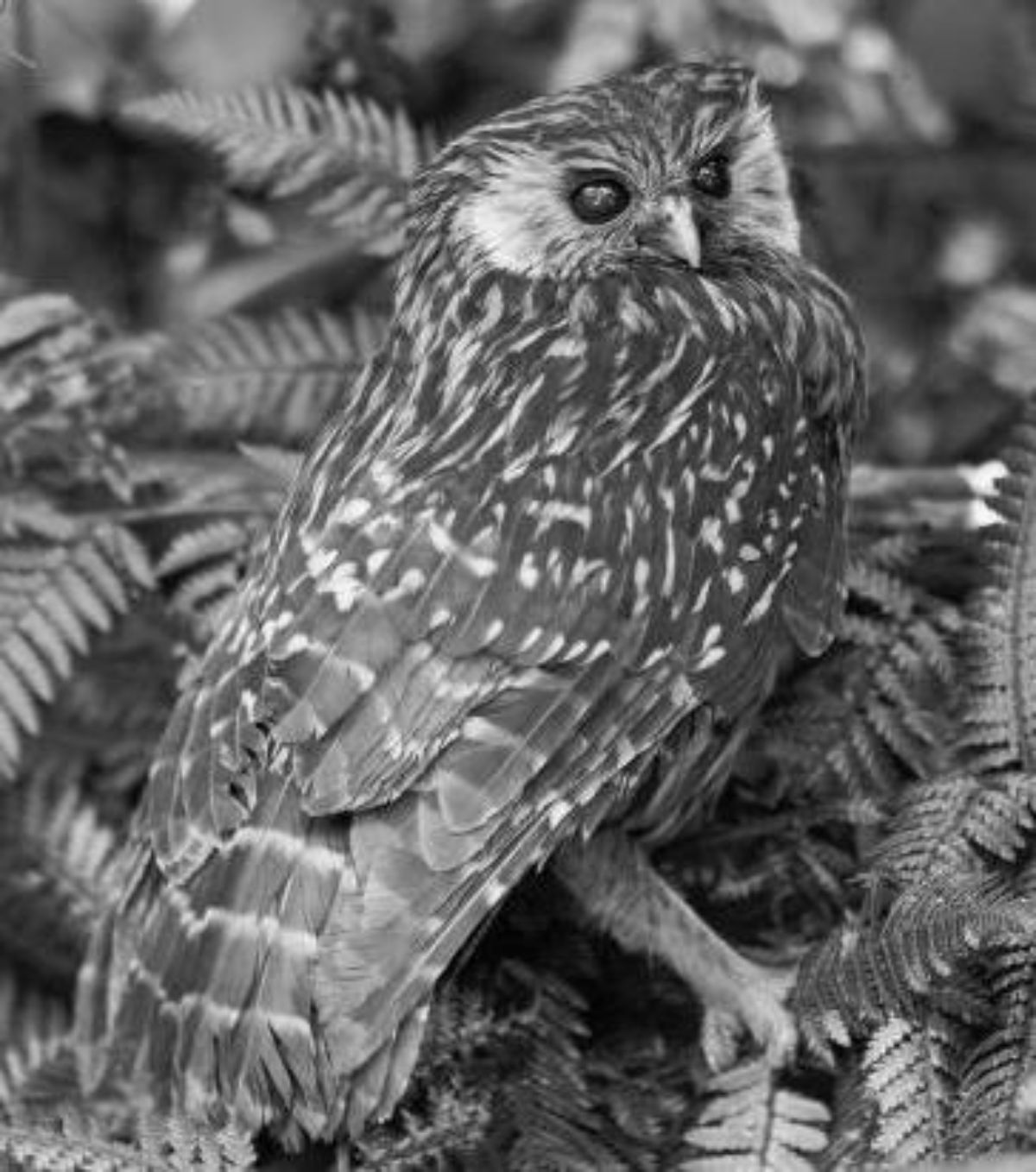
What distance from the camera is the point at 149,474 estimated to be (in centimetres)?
437

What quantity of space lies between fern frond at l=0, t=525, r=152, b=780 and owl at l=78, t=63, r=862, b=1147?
0.42m

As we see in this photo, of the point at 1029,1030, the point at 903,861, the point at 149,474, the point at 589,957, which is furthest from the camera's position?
the point at 149,474

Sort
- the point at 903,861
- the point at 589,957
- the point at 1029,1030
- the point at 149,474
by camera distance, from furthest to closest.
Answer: the point at 149,474, the point at 589,957, the point at 903,861, the point at 1029,1030

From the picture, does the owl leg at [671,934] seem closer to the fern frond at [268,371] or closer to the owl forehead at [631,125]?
the owl forehead at [631,125]

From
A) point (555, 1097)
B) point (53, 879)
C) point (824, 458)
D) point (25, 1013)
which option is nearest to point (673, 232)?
point (824, 458)

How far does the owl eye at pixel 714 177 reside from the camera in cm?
380

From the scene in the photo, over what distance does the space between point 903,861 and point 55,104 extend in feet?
9.41

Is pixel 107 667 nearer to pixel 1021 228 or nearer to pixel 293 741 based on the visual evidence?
pixel 293 741

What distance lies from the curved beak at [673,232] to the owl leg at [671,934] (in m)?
0.89

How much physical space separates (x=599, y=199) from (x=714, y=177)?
0.21 metres

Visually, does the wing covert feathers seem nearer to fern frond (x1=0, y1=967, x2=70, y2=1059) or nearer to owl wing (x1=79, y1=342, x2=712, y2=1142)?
owl wing (x1=79, y1=342, x2=712, y2=1142)

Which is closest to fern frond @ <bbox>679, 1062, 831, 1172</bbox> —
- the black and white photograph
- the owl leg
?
the black and white photograph

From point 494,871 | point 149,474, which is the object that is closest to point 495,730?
point 494,871

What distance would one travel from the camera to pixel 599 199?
12.3 ft
